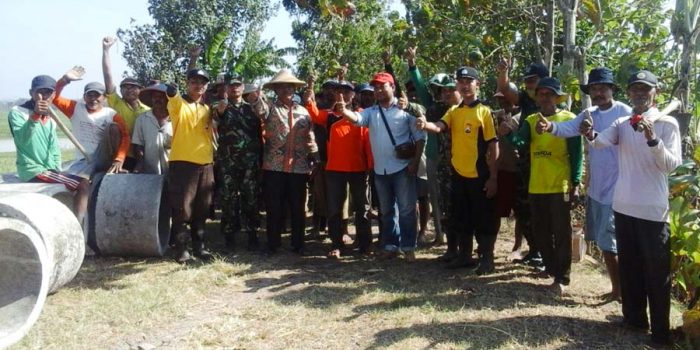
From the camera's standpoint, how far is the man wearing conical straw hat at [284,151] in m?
6.23

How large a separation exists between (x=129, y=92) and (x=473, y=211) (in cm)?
433

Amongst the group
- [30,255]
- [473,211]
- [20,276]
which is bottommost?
Result: [20,276]

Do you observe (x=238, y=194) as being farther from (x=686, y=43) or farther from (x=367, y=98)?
(x=686, y=43)

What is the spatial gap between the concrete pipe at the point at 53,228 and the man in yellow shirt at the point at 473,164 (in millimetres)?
3230

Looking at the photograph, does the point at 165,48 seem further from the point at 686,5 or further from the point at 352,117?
the point at 686,5

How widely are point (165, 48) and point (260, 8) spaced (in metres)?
4.00

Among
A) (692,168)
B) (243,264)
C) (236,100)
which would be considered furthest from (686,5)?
(243,264)

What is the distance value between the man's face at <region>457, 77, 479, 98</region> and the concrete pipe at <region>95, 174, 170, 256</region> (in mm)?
3334

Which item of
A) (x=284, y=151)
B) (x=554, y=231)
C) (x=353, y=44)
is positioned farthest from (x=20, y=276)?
(x=353, y=44)

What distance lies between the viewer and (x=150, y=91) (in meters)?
6.51

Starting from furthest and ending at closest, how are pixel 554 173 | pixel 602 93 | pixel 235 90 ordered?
pixel 235 90, pixel 554 173, pixel 602 93

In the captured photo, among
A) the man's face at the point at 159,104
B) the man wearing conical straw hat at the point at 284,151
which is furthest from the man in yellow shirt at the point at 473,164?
the man's face at the point at 159,104

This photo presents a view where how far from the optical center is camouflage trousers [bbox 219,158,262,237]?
639 centimetres

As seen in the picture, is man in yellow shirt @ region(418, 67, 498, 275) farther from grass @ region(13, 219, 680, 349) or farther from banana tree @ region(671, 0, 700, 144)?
banana tree @ region(671, 0, 700, 144)
